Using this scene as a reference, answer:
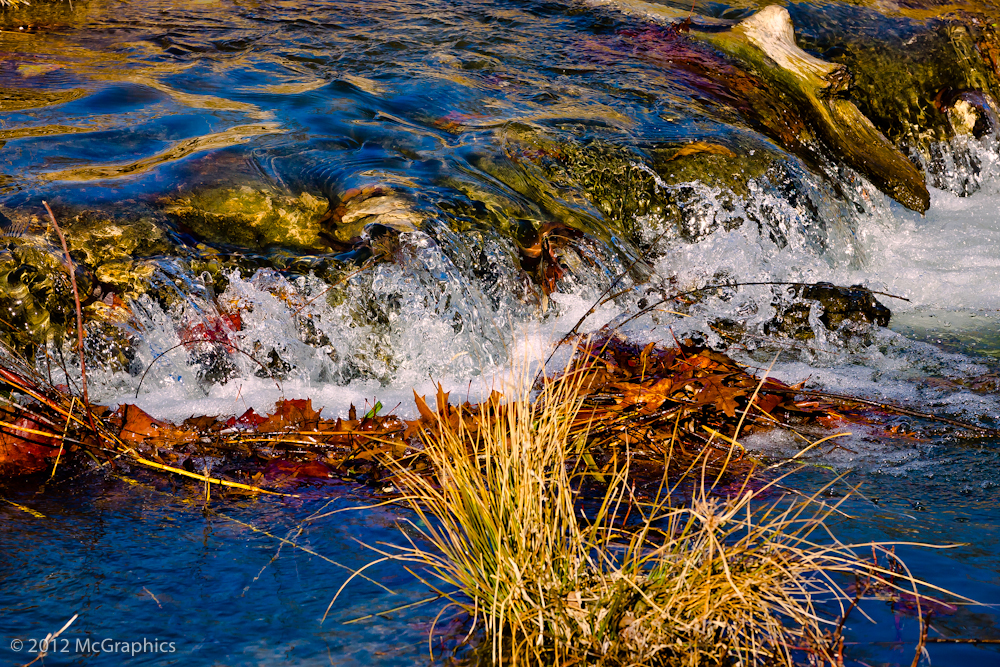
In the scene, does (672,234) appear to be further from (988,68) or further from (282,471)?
(988,68)

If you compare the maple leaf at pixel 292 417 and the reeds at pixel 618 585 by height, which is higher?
the reeds at pixel 618 585

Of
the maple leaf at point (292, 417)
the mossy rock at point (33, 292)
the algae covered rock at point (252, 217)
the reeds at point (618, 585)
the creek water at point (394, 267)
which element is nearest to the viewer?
the reeds at point (618, 585)

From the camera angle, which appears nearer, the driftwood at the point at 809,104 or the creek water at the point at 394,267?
the creek water at the point at 394,267

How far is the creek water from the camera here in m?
2.54

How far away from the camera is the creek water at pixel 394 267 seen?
100.0 inches

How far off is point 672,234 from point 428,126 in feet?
6.97

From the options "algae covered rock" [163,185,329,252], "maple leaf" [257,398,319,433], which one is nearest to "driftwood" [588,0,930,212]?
"algae covered rock" [163,185,329,252]

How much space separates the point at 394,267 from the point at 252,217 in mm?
1060

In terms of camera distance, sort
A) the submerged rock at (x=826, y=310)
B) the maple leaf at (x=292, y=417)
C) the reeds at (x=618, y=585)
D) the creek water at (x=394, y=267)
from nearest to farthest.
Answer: the reeds at (x=618, y=585)
the creek water at (x=394, y=267)
the maple leaf at (x=292, y=417)
the submerged rock at (x=826, y=310)

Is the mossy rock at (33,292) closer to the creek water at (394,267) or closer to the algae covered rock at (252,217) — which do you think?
the creek water at (394,267)

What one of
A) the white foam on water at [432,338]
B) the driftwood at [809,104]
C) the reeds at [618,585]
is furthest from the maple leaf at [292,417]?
the driftwood at [809,104]

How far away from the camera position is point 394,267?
453 centimetres

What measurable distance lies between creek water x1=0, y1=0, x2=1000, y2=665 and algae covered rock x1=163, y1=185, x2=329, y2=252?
0.13ft

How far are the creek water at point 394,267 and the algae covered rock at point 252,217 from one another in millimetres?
40
